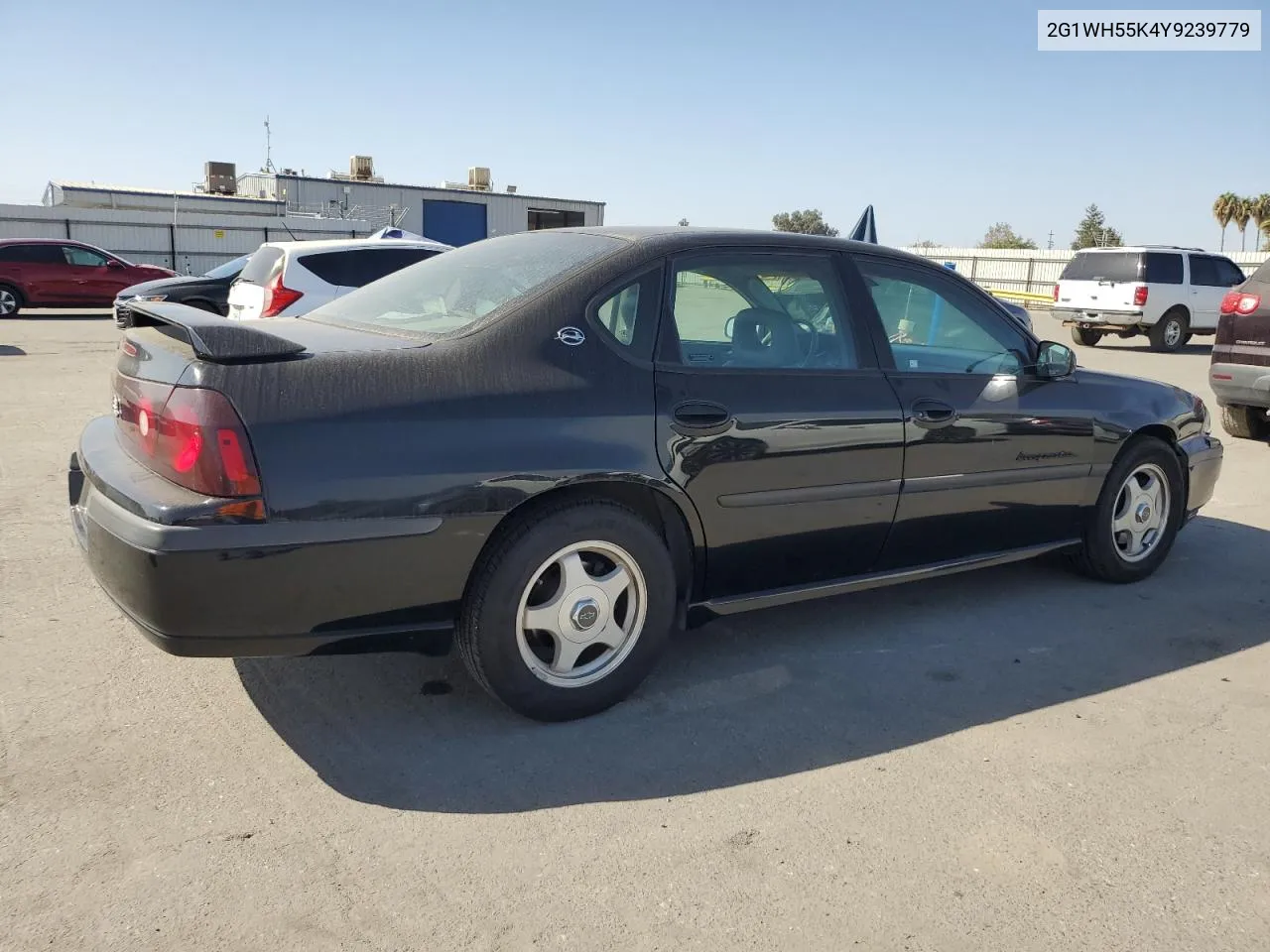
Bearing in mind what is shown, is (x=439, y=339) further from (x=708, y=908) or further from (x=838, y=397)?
(x=708, y=908)

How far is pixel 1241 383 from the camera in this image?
828 centimetres

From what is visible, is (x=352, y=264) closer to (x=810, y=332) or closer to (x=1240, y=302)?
(x=810, y=332)

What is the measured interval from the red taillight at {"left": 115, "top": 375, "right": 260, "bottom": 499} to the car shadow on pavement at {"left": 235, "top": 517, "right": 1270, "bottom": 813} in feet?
2.86

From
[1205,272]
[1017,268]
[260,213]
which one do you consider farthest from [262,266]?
[1017,268]

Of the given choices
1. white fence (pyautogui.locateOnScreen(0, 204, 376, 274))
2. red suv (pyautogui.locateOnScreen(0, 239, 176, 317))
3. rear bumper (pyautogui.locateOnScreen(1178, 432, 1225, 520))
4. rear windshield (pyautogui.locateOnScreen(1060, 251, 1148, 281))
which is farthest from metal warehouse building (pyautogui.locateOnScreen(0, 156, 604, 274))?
rear bumper (pyautogui.locateOnScreen(1178, 432, 1225, 520))

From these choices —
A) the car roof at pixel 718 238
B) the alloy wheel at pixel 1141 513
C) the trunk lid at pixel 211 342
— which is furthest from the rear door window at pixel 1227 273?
the trunk lid at pixel 211 342

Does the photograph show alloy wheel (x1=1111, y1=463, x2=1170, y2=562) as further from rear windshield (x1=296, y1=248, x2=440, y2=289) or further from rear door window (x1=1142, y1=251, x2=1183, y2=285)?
rear door window (x1=1142, y1=251, x2=1183, y2=285)

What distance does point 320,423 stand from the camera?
2811 millimetres

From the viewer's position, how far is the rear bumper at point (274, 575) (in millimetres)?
2713

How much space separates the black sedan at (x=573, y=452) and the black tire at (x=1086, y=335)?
16388 millimetres

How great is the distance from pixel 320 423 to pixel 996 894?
2062 mm

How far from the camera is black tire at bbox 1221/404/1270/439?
897cm

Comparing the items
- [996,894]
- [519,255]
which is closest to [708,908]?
[996,894]

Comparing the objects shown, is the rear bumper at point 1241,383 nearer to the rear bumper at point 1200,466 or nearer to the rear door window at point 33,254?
the rear bumper at point 1200,466
